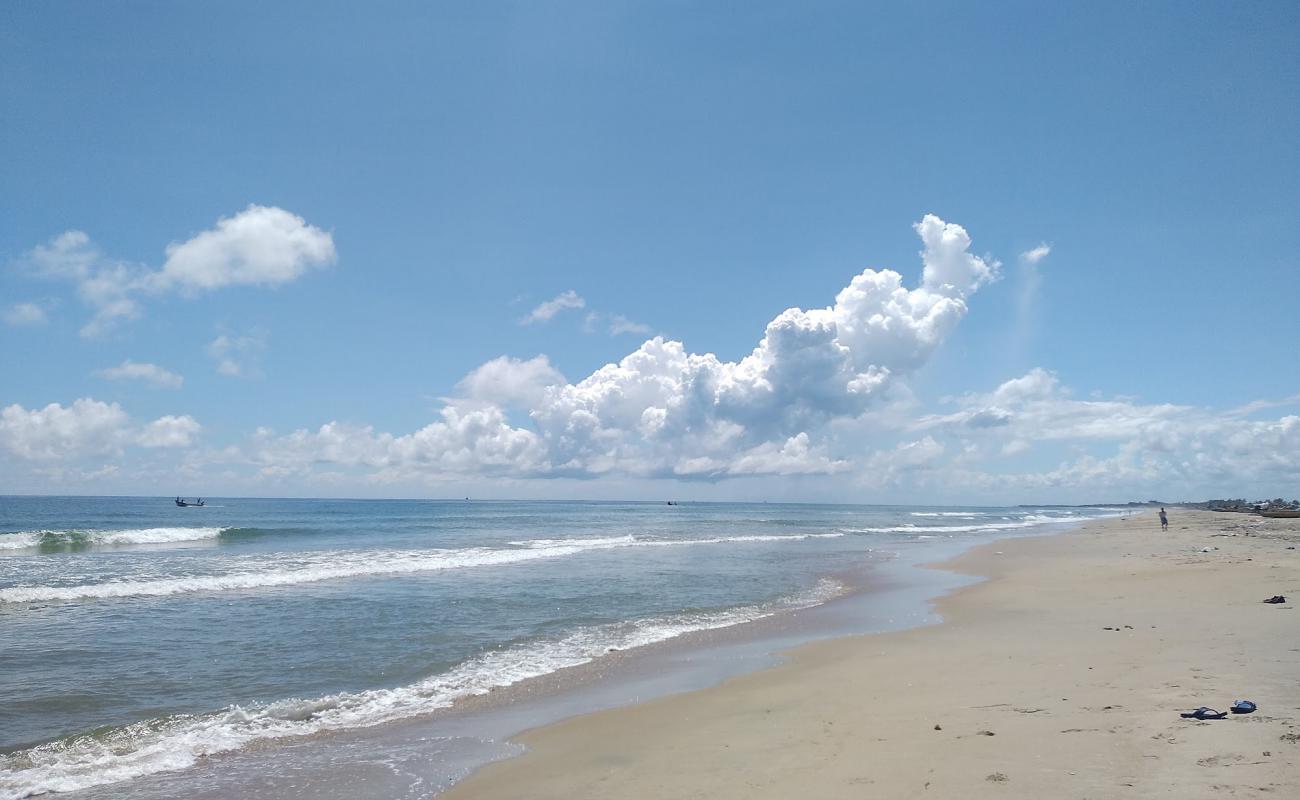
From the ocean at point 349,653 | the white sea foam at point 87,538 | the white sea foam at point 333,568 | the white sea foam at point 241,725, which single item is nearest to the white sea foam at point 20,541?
the white sea foam at point 87,538

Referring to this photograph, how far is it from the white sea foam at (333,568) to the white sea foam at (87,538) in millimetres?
17597

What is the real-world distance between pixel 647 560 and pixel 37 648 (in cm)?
2056

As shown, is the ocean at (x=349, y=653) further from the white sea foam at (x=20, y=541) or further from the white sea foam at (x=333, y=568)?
the white sea foam at (x=20, y=541)

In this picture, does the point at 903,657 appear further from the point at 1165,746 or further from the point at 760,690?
the point at 1165,746

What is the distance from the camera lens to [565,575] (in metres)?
24.0

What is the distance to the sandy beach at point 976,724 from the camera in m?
5.66

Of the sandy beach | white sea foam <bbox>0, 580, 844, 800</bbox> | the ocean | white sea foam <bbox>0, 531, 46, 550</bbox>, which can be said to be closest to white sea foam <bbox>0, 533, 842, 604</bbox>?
the ocean

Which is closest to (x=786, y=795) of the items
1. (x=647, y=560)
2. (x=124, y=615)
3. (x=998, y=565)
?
(x=124, y=615)

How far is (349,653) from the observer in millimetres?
12383

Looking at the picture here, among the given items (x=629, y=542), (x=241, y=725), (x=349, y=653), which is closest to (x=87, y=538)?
(x=629, y=542)

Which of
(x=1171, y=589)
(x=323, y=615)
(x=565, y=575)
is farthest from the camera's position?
(x=565, y=575)

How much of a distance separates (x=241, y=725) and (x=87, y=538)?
42031 mm

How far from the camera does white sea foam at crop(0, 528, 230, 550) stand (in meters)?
38.4

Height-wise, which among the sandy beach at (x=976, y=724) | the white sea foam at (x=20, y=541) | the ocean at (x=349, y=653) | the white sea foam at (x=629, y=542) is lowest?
the white sea foam at (x=629, y=542)
